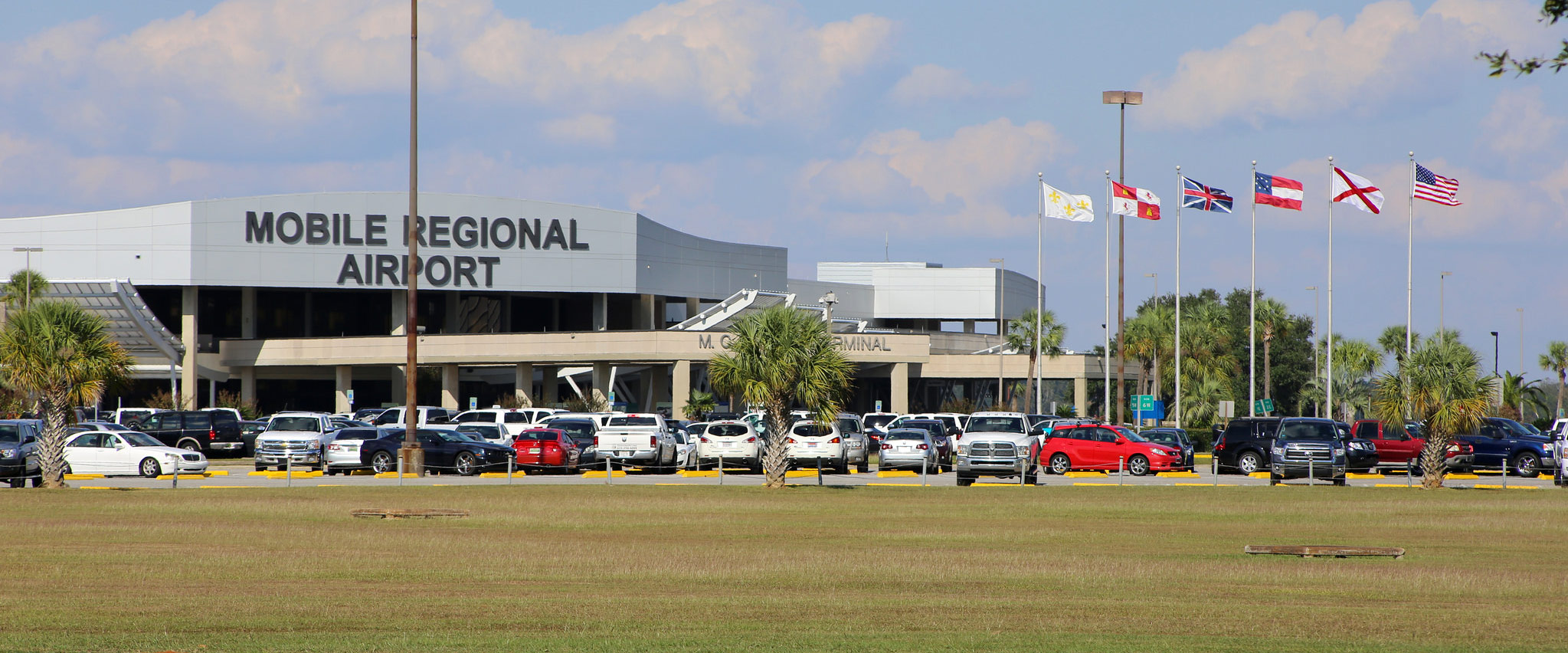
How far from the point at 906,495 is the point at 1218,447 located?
14.4 meters

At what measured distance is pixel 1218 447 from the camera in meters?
41.5

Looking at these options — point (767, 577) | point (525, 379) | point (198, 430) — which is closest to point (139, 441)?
point (198, 430)

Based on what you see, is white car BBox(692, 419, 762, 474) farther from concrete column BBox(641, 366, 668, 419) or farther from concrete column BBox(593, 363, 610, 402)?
concrete column BBox(641, 366, 668, 419)

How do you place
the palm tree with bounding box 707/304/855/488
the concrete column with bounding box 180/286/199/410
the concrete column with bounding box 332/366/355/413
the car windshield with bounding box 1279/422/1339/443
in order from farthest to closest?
the concrete column with bounding box 332/366/355/413
the concrete column with bounding box 180/286/199/410
the car windshield with bounding box 1279/422/1339/443
the palm tree with bounding box 707/304/855/488

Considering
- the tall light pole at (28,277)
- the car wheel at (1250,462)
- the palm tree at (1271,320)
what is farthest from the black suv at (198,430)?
the palm tree at (1271,320)

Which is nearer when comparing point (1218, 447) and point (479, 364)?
point (1218, 447)

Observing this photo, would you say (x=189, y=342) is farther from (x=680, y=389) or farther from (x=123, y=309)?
(x=680, y=389)

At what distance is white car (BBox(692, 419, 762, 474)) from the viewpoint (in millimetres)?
39625

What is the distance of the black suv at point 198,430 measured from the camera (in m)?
47.0

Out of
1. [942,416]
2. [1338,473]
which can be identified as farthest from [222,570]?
[942,416]

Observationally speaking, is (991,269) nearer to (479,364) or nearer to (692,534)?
(479,364)

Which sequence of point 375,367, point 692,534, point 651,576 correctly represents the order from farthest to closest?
point 375,367, point 692,534, point 651,576

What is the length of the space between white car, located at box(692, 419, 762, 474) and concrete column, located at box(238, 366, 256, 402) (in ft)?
163

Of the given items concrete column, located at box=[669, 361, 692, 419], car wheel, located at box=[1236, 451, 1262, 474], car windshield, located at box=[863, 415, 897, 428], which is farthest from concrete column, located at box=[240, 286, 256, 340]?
car wheel, located at box=[1236, 451, 1262, 474]
